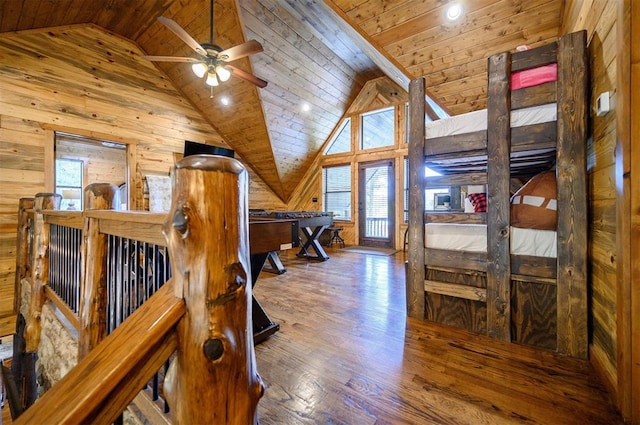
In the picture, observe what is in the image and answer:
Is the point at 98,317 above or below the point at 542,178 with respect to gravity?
below

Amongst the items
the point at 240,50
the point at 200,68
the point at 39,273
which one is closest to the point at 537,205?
the point at 240,50

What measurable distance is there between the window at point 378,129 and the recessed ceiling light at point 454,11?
147 inches

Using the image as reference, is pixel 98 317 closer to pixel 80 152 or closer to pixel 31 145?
pixel 31 145

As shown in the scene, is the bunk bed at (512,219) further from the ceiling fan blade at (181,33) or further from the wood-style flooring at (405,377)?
the ceiling fan blade at (181,33)

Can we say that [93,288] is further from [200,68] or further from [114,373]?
[200,68]

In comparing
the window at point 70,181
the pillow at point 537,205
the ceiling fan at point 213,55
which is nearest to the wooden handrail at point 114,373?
the pillow at point 537,205

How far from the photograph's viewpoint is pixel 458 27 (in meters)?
2.38

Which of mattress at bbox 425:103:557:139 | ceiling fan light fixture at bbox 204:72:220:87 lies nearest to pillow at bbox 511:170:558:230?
mattress at bbox 425:103:557:139

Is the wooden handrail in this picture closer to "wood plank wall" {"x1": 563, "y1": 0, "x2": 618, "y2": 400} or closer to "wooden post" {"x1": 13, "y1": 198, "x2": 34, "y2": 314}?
"wood plank wall" {"x1": 563, "y1": 0, "x2": 618, "y2": 400}

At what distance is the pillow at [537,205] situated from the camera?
1719 mm

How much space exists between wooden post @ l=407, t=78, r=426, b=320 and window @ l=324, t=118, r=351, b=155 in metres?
4.47

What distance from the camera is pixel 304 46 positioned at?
4.62 meters

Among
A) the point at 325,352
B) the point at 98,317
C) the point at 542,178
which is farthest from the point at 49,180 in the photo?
the point at 542,178

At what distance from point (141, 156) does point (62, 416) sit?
5.51 meters
